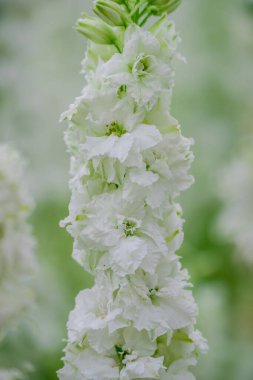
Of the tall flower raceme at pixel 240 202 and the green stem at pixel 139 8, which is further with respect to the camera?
the tall flower raceme at pixel 240 202

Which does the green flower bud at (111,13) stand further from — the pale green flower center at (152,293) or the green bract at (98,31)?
the pale green flower center at (152,293)

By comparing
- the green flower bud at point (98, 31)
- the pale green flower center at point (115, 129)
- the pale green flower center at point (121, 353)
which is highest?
the green flower bud at point (98, 31)

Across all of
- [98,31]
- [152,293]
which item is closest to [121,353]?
[152,293]

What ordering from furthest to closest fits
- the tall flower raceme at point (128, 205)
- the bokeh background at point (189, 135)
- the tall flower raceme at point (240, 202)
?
1. the tall flower raceme at point (240, 202)
2. the bokeh background at point (189, 135)
3. the tall flower raceme at point (128, 205)

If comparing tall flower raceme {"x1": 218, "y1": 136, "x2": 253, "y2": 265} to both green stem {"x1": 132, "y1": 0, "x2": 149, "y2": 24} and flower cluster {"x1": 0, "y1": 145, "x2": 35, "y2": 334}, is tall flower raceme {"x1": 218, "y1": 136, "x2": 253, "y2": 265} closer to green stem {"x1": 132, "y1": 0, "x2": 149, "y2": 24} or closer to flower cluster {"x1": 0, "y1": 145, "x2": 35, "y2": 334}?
flower cluster {"x1": 0, "y1": 145, "x2": 35, "y2": 334}

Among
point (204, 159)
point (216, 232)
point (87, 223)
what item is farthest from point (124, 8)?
point (204, 159)

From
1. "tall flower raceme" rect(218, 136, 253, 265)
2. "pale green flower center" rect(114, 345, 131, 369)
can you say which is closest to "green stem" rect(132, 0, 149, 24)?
"pale green flower center" rect(114, 345, 131, 369)

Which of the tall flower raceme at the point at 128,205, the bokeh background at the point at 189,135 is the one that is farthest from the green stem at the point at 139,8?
the bokeh background at the point at 189,135
